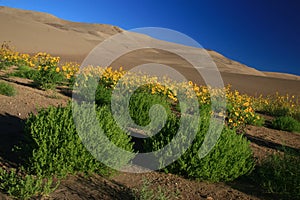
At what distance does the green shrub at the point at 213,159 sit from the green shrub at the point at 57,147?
0.94 metres

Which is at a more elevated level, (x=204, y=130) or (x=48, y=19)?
(x=48, y=19)

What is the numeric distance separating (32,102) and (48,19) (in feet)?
377

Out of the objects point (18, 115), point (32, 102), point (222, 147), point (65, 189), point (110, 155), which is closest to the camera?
point (65, 189)

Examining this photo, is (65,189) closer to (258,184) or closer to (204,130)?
(204,130)

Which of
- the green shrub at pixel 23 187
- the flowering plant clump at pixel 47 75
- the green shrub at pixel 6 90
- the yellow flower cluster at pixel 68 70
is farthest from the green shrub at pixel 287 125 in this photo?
the green shrub at pixel 23 187

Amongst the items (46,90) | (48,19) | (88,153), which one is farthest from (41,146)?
(48,19)

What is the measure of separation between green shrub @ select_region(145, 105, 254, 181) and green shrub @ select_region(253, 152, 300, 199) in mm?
283

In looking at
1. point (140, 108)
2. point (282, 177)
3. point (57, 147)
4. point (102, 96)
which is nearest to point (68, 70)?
point (102, 96)

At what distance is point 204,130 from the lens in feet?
15.2

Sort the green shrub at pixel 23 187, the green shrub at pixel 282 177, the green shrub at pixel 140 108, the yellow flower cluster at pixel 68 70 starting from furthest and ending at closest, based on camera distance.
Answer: the yellow flower cluster at pixel 68 70
the green shrub at pixel 140 108
the green shrub at pixel 282 177
the green shrub at pixel 23 187

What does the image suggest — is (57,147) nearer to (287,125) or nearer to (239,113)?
(239,113)

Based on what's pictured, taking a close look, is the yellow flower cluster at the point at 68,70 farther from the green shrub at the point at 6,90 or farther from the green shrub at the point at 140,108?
the green shrub at the point at 140,108

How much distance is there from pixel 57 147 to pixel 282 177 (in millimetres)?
2972

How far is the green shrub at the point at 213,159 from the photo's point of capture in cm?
441
